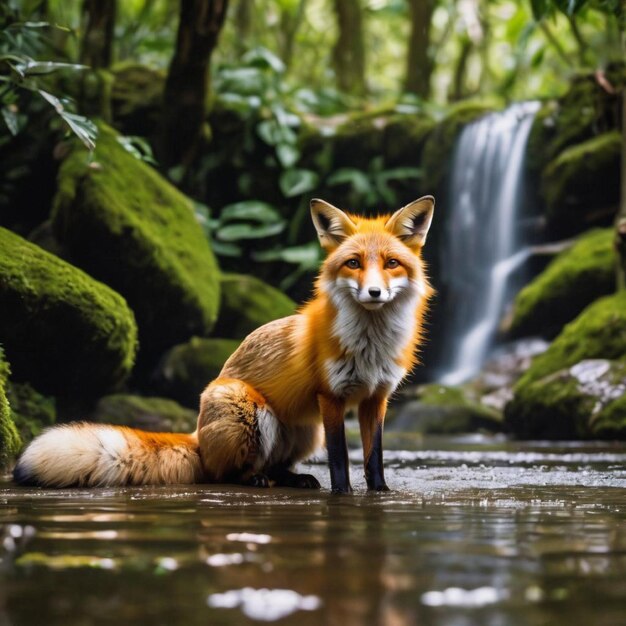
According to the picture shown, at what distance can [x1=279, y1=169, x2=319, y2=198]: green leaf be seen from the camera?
1470 centimetres

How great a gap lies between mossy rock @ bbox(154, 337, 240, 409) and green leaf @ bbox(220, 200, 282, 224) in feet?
13.2

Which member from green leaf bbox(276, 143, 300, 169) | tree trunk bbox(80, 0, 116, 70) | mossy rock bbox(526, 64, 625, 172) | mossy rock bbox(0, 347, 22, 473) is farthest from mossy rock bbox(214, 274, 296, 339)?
mossy rock bbox(0, 347, 22, 473)

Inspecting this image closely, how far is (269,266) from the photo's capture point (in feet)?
49.4

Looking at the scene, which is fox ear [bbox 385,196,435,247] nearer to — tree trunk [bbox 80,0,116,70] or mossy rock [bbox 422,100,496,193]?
tree trunk [bbox 80,0,116,70]

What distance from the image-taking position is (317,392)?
482 cm

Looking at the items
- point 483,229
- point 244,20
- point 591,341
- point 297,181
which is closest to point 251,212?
point 297,181

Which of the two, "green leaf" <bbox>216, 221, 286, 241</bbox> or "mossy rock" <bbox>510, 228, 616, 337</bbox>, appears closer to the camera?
"mossy rock" <bbox>510, 228, 616, 337</bbox>

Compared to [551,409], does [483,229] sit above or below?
Answer: above

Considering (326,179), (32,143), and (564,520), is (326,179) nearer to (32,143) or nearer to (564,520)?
(32,143)

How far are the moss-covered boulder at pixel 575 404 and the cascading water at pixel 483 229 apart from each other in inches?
140

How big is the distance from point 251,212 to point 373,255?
10.0m

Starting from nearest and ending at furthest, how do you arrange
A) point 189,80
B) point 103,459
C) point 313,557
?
point 313,557 → point 103,459 → point 189,80

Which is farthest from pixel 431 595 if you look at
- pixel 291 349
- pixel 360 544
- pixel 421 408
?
pixel 421 408

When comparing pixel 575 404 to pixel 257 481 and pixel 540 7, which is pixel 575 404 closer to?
pixel 540 7
